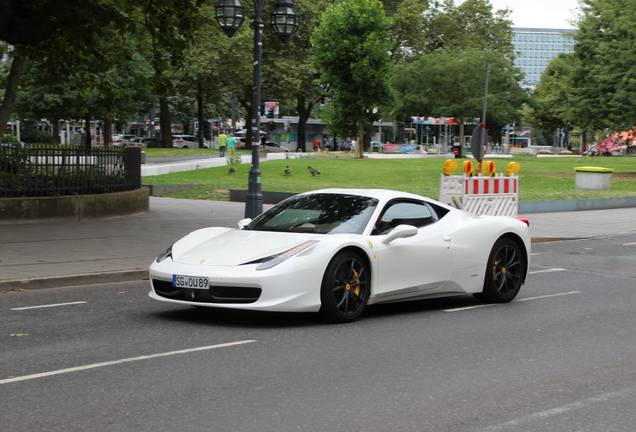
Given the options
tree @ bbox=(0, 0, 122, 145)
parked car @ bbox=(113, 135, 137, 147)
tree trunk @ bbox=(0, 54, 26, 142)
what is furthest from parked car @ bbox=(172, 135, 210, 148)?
tree @ bbox=(0, 0, 122, 145)

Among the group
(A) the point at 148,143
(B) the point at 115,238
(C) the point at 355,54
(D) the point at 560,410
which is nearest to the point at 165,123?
(A) the point at 148,143

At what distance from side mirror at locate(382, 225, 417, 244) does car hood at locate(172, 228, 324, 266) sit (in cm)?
73

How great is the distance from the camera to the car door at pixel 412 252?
23.7 ft

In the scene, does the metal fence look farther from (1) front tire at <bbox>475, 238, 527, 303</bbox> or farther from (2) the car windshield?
(1) front tire at <bbox>475, 238, 527, 303</bbox>

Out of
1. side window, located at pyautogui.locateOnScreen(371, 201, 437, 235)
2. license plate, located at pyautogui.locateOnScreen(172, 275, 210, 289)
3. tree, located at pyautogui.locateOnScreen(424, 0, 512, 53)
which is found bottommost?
license plate, located at pyautogui.locateOnScreen(172, 275, 210, 289)

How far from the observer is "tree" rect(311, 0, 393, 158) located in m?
45.6

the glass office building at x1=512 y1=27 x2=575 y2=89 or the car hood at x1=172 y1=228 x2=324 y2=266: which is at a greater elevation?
the glass office building at x1=512 y1=27 x2=575 y2=89

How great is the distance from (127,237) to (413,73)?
45.5 meters

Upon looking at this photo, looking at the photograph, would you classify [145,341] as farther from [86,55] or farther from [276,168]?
[276,168]

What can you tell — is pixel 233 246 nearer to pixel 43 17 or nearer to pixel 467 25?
pixel 43 17

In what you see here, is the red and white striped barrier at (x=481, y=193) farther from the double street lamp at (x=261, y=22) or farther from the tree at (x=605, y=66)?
the tree at (x=605, y=66)

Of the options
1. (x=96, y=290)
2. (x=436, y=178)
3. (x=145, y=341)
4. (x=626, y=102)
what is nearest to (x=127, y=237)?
(x=96, y=290)

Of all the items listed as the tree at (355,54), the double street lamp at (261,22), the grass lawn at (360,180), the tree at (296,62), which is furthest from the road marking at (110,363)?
the tree at (296,62)

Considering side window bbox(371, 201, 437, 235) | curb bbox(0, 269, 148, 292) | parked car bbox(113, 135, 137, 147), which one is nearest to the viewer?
side window bbox(371, 201, 437, 235)
